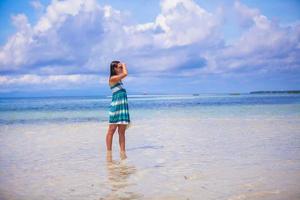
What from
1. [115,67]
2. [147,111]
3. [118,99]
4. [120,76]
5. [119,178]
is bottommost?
[119,178]

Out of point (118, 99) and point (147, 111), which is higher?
point (118, 99)

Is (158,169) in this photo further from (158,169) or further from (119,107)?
(119,107)

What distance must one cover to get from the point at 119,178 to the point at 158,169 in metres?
0.87

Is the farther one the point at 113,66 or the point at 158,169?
the point at 113,66

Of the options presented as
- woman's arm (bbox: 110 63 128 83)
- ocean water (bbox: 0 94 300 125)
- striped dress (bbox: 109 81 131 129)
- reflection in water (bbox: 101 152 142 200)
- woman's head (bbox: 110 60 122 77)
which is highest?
woman's head (bbox: 110 60 122 77)

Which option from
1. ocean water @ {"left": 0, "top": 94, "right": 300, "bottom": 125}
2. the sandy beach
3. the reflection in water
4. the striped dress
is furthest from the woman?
ocean water @ {"left": 0, "top": 94, "right": 300, "bottom": 125}

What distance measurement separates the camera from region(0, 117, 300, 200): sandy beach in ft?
16.6

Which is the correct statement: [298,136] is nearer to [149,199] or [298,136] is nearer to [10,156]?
[149,199]

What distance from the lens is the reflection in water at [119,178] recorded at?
4945 mm

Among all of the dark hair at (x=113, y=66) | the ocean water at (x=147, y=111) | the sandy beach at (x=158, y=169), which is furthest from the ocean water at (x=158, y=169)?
the ocean water at (x=147, y=111)

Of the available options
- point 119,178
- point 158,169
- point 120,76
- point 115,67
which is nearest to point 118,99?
point 120,76

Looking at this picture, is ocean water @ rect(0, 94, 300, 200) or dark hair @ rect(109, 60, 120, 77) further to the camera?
dark hair @ rect(109, 60, 120, 77)

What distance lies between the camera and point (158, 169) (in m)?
6.54

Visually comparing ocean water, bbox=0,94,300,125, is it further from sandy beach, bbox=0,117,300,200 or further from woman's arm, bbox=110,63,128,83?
woman's arm, bbox=110,63,128,83
